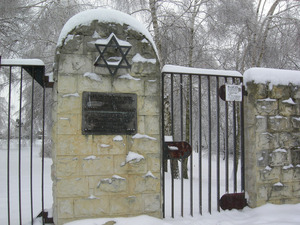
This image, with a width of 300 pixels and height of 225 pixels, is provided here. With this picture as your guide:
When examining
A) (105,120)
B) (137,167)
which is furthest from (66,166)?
(137,167)

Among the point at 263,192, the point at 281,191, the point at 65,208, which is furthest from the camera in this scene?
the point at 281,191

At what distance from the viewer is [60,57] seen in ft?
10.8

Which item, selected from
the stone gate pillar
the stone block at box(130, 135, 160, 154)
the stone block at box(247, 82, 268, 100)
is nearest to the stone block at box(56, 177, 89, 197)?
the stone gate pillar

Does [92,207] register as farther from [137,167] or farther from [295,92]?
[295,92]

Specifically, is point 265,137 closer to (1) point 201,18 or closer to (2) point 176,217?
(2) point 176,217

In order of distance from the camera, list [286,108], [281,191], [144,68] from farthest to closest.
→ [286,108] < [281,191] < [144,68]

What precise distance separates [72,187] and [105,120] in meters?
0.88

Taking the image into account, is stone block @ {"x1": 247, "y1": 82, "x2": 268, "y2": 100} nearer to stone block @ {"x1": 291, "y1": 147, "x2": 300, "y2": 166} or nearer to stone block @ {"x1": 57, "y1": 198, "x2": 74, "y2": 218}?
stone block @ {"x1": 291, "y1": 147, "x2": 300, "y2": 166}

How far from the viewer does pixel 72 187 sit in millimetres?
3254

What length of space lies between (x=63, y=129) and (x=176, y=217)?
1937 mm

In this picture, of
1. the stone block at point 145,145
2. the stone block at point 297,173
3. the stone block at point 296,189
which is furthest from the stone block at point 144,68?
the stone block at point 296,189

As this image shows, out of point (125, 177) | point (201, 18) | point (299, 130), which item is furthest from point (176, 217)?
point (201, 18)

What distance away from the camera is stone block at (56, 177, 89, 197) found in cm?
323

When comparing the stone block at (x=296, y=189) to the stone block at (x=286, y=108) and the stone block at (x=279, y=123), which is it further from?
the stone block at (x=286, y=108)
